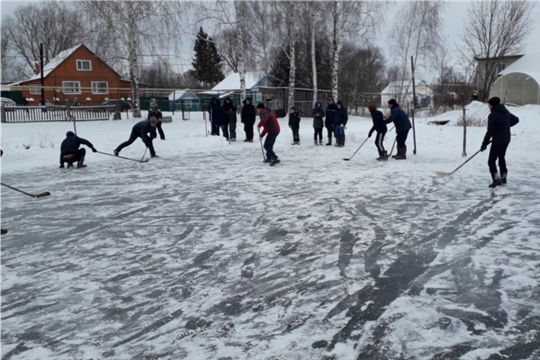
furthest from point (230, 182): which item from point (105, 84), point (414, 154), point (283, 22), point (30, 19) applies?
point (30, 19)

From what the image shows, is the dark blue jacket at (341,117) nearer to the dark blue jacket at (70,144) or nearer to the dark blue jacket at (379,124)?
the dark blue jacket at (379,124)

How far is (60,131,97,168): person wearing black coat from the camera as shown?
1075 centimetres

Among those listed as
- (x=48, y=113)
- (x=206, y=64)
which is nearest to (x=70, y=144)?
(x=48, y=113)

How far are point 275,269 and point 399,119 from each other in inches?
307

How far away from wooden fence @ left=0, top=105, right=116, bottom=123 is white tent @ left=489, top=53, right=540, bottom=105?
90.3ft

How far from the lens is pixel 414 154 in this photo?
1229 centimetres

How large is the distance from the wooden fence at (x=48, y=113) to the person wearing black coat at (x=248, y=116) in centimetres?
1002

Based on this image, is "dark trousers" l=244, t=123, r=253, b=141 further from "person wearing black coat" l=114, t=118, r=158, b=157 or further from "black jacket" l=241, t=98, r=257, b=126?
"person wearing black coat" l=114, t=118, r=158, b=157

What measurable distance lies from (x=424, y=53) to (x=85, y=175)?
29009 mm

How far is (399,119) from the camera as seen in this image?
433 inches

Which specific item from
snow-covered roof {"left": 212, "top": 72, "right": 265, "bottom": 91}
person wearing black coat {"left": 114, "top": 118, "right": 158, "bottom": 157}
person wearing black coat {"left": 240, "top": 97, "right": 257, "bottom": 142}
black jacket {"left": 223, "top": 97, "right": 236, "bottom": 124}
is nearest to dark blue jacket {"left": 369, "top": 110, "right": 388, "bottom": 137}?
person wearing black coat {"left": 240, "top": 97, "right": 257, "bottom": 142}

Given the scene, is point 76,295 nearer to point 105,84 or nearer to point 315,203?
point 315,203

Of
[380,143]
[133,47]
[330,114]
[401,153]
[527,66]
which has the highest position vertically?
[527,66]

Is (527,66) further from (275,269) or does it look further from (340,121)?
(275,269)
